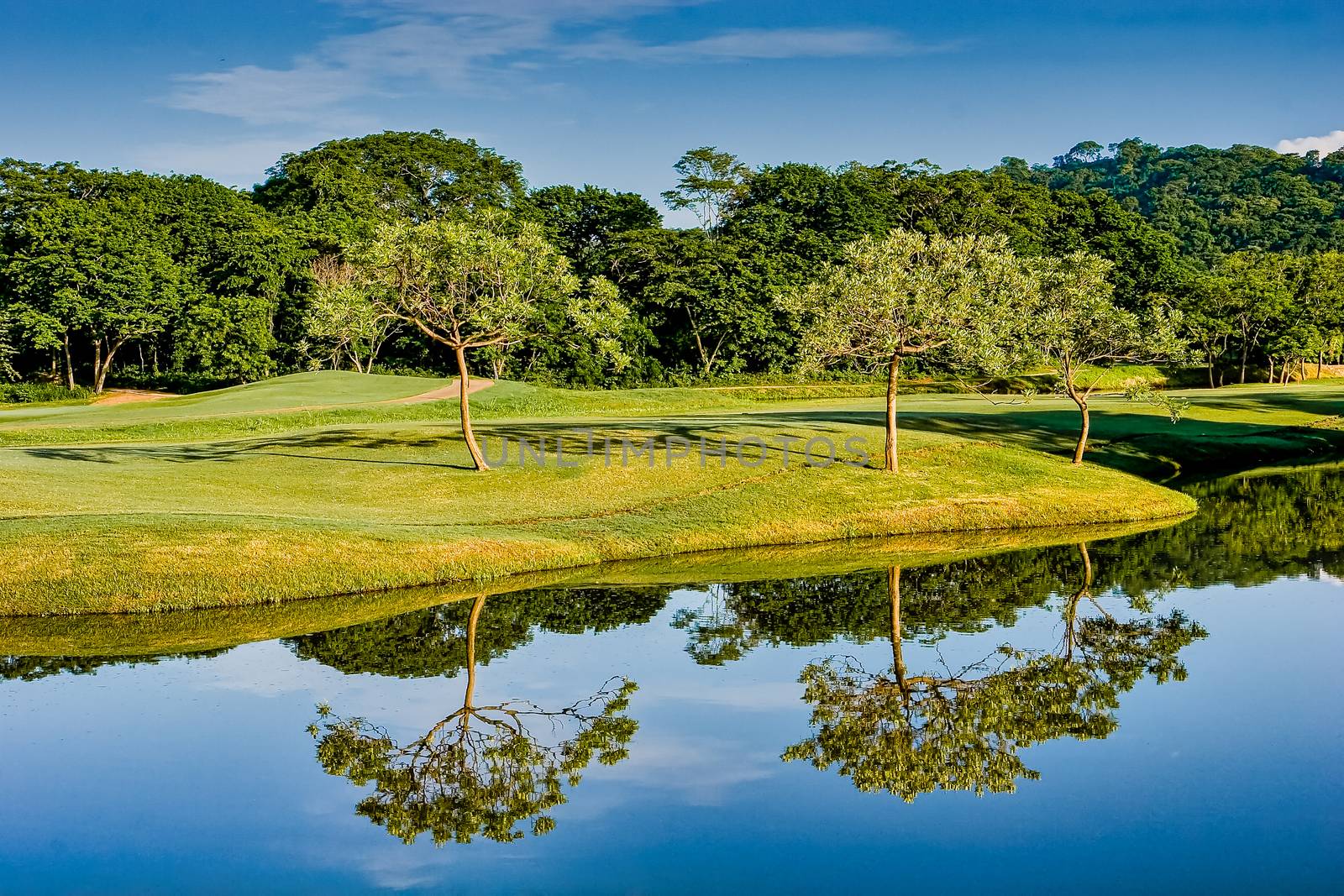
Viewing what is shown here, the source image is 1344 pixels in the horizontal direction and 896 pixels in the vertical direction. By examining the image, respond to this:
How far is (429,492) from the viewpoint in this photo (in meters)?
39.9

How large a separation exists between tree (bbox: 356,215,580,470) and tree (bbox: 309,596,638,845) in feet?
64.4

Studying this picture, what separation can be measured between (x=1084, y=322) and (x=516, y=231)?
61405mm

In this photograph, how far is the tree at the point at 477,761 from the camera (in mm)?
16422

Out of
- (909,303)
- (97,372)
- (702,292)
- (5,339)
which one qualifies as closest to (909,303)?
(909,303)

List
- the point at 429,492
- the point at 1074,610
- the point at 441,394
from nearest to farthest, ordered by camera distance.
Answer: the point at 1074,610
the point at 429,492
the point at 441,394

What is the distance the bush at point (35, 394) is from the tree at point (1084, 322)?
6393 centimetres

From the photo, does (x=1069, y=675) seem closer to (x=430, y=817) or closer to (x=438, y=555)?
(x=430, y=817)

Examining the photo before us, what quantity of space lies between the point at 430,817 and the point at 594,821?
224cm

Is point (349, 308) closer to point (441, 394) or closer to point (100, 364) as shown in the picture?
point (441, 394)

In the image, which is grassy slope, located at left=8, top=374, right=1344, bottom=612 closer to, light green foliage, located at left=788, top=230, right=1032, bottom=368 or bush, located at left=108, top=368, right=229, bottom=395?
light green foliage, located at left=788, top=230, right=1032, bottom=368

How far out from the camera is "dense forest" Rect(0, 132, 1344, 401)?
289 ft

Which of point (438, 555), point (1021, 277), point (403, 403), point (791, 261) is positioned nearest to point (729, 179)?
point (791, 261)

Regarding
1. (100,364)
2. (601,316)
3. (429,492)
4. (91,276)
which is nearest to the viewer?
(601,316)

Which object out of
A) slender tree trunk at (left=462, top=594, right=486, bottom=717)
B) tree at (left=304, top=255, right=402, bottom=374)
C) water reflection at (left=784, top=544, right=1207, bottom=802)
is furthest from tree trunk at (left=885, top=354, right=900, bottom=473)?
slender tree trunk at (left=462, top=594, right=486, bottom=717)
